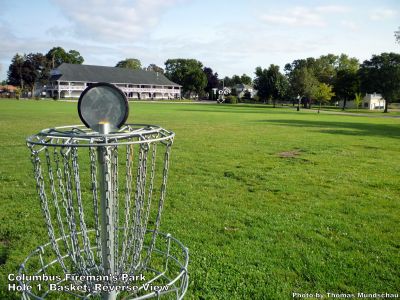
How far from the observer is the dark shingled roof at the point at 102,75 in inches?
3718

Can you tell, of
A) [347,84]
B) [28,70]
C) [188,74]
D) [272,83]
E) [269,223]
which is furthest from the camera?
[188,74]

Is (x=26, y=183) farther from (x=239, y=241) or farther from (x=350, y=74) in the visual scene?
(x=350, y=74)

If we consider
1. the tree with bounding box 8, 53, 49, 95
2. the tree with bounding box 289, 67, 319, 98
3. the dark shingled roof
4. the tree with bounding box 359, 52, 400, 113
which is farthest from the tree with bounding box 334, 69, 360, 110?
the tree with bounding box 8, 53, 49, 95

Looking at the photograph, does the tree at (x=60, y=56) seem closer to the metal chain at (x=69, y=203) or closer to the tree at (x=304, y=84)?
the tree at (x=304, y=84)

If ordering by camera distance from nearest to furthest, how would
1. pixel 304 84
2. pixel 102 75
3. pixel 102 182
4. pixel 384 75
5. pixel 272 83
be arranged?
1. pixel 102 182
2. pixel 384 75
3. pixel 304 84
4. pixel 272 83
5. pixel 102 75

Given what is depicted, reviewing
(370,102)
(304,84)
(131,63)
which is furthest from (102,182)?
(131,63)

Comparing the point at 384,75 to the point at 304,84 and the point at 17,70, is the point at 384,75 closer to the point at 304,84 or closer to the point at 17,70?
the point at 304,84

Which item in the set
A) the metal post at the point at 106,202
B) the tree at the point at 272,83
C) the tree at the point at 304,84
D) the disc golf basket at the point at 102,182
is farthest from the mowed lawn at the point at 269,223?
the tree at the point at 272,83

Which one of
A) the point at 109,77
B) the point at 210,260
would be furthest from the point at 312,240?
the point at 109,77

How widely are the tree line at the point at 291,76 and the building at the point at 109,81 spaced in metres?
6.17

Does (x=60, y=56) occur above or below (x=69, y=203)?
above

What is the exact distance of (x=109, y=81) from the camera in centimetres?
9881

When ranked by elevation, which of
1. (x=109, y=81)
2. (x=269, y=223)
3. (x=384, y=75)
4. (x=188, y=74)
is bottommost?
(x=269, y=223)

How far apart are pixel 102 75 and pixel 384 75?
72.7 metres
